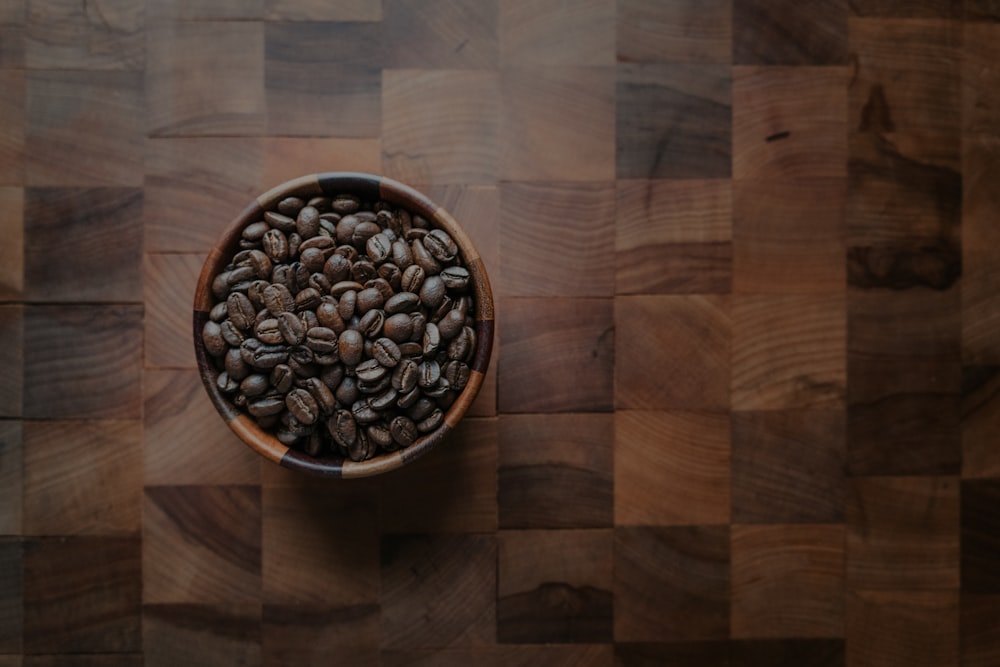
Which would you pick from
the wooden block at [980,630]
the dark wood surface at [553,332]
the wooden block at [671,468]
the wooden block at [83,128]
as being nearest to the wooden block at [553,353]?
the dark wood surface at [553,332]

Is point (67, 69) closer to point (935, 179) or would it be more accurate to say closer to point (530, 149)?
point (530, 149)

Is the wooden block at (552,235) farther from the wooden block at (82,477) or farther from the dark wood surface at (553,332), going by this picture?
the wooden block at (82,477)

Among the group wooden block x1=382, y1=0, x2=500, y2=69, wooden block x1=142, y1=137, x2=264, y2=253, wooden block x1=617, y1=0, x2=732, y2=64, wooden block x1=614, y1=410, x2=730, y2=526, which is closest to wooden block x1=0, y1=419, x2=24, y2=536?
wooden block x1=142, y1=137, x2=264, y2=253

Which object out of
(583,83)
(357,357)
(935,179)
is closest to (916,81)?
(935,179)

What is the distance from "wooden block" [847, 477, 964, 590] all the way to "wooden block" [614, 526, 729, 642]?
Answer: 26 centimetres

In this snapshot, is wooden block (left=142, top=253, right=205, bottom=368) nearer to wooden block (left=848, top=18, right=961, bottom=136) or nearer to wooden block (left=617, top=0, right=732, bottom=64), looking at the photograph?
wooden block (left=617, top=0, right=732, bottom=64)

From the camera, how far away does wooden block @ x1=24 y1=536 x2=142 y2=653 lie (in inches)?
48.8

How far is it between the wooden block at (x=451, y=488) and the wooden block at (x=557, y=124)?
493 mm

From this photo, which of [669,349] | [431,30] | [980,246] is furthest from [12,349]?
[980,246]

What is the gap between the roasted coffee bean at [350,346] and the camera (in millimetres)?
992

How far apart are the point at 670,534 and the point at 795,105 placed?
86 cm

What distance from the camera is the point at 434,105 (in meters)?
1.22

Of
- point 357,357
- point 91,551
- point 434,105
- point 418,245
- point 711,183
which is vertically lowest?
point 91,551

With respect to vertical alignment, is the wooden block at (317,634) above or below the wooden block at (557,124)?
below
